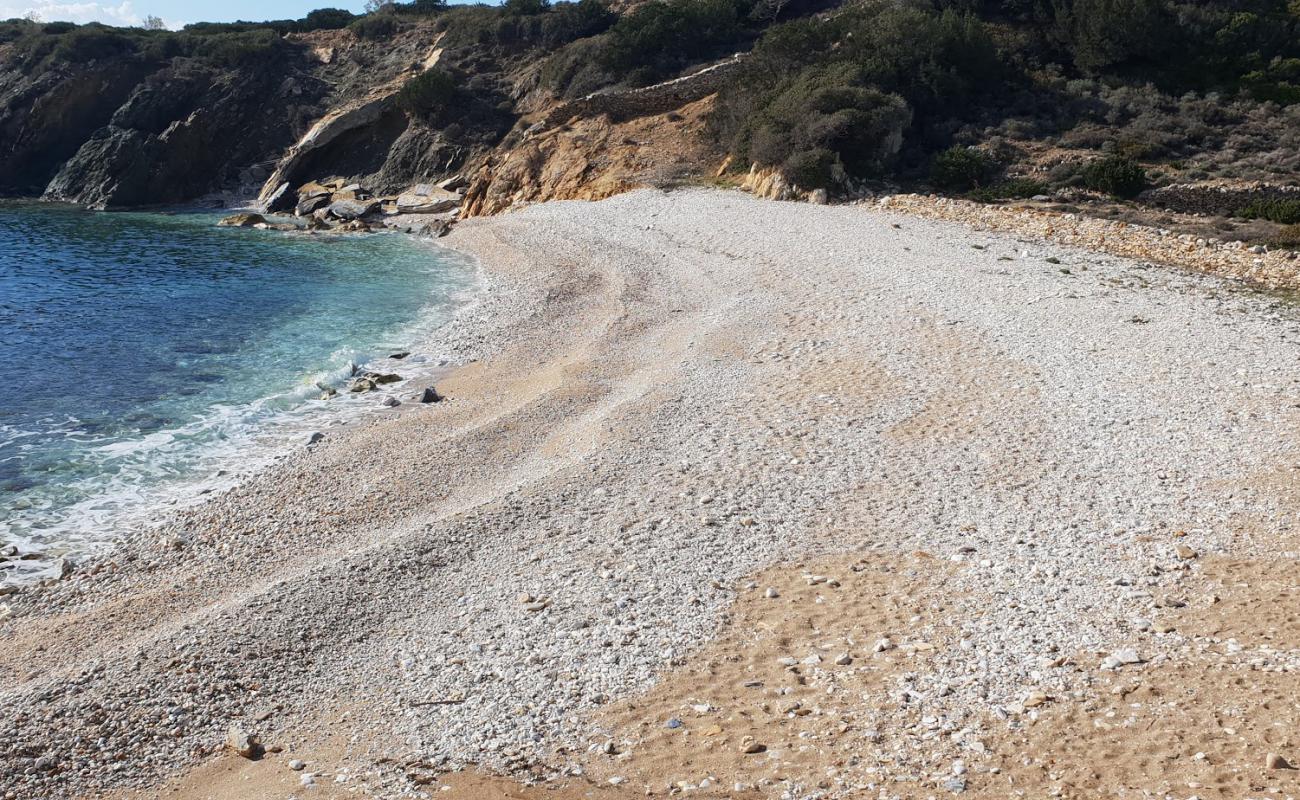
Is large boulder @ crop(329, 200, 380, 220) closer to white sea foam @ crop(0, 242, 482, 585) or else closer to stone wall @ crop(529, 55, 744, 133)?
stone wall @ crop(529, 55, 744, 133)

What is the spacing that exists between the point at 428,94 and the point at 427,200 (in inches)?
323

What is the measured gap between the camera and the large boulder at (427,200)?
4109cm

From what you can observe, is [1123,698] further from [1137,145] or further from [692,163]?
[692,163]

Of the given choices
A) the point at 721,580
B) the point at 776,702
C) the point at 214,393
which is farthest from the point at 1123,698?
the point at 214,393

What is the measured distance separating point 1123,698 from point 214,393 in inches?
616

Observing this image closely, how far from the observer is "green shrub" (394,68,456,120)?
46.1 meters

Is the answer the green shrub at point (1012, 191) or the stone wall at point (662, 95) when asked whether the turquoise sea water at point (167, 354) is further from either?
the green shrub at point (1012, 191)

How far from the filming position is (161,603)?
9109mm

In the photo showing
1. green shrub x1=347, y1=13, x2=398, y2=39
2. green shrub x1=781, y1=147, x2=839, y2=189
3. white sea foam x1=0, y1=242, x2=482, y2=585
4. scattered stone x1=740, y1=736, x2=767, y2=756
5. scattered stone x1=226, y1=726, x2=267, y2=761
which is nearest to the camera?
scattered stone x1=740, y1=736, x2=767, y2=756

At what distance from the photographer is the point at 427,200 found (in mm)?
41625

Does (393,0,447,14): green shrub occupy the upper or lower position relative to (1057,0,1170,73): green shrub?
upper

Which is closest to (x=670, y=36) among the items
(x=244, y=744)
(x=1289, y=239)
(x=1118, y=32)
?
(x=1118, y=32)

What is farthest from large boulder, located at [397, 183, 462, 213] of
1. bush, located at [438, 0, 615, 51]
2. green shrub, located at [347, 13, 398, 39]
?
green shrub, located at [347, 13, 398, 39]

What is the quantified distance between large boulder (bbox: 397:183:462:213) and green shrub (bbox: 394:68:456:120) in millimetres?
6232
